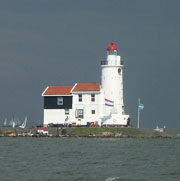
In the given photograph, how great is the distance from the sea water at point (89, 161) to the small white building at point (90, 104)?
10998 mm

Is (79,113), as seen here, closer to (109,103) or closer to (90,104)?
(90,104)

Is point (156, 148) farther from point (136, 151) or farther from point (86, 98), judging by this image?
point (86, 98)

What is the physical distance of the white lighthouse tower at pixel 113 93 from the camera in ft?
241

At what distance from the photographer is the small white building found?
73.6 meters

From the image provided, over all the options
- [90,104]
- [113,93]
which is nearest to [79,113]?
[90,104]

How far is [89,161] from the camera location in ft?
143

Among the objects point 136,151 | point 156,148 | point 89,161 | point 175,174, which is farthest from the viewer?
point 156,148

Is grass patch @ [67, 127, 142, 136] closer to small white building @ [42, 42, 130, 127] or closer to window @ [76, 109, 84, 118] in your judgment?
small white building @ [42, 42, 130, 127]

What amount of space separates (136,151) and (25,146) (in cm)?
1072

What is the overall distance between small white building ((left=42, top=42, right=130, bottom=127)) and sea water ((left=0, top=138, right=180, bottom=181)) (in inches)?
433

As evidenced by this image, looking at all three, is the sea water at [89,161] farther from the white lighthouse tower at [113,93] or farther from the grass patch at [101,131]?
the white lighthouse tower at [113,93]

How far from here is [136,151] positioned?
52.1 m

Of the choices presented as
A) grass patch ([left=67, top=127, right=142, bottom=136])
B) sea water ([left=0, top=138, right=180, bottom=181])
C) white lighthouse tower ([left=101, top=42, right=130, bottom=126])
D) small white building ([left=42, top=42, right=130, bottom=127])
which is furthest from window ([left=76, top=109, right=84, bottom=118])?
sea water ([left=0, top=138, right=180, bottom=181])

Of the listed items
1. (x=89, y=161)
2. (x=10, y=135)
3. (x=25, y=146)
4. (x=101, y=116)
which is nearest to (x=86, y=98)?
(x=101, y=116)
